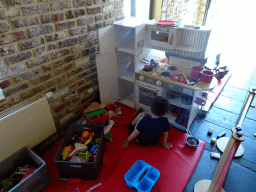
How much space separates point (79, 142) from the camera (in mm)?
1811

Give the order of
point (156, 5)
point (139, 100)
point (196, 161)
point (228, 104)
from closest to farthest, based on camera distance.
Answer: point (196, 161), point (139, 100), point (228, 104), point (156, 5)

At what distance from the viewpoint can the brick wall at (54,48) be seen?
138 centimetres

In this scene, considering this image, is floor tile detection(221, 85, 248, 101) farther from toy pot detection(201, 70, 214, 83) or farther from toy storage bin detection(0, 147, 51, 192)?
toy storage bin detection(0, 147, 51, 192)

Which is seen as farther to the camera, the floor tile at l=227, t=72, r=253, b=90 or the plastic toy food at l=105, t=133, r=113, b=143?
the floor tile at l=227, t=72, r=253, b=90

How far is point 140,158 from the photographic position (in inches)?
70.6

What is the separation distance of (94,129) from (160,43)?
1136 mm

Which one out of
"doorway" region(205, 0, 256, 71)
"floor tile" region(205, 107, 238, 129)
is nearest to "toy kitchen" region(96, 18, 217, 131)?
"floor tile" region(205, 107, 238, 129)

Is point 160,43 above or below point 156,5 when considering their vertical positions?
below

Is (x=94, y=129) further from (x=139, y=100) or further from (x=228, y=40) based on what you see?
(x=228, y=40)

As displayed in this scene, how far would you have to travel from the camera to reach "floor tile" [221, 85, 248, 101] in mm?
2672

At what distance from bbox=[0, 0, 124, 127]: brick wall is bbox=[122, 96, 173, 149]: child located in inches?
32.0

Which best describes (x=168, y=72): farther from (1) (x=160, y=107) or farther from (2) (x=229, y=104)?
(2) (x=229, y=104)

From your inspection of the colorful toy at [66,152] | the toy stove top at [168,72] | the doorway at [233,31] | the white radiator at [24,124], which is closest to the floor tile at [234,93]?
the doorway at [233,31]

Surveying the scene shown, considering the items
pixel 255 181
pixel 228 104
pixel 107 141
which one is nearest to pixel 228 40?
pixel 228 104
